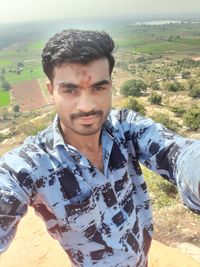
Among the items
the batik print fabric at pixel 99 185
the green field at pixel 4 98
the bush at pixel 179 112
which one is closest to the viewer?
the batik print fabric at pixel 99 185

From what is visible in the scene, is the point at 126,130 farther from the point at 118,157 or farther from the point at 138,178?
the point at 138,178

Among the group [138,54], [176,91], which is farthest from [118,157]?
[138,54]

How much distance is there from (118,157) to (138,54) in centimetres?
8781

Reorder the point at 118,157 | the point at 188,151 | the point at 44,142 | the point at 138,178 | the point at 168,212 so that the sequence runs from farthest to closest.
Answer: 1. the point at 168,212
2. the point at 138,178
3. the point at 118,157
4. the point at 44,142
5. the point at 188,151

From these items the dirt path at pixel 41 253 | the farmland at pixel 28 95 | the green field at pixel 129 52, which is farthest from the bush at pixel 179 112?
the green field at pixel 129 52

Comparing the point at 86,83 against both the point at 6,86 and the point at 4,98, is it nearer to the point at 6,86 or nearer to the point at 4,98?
the point at 4,98

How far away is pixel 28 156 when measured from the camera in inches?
56.6

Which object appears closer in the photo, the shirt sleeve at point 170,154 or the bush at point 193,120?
the shirt sleeve at point 170,154

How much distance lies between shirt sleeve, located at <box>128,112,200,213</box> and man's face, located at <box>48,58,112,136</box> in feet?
0.65

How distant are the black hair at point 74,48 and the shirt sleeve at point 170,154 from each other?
349 mm

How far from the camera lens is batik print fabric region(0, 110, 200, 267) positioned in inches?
53.4

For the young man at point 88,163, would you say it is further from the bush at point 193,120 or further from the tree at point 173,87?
the tree at point 173,87

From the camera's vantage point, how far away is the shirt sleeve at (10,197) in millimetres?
Answer: 1312

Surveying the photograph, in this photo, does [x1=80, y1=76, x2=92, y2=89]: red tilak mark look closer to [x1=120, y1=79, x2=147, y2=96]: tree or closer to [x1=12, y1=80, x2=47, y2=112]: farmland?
[x1=120, y1=79, x2=147, y2=96]: tree
